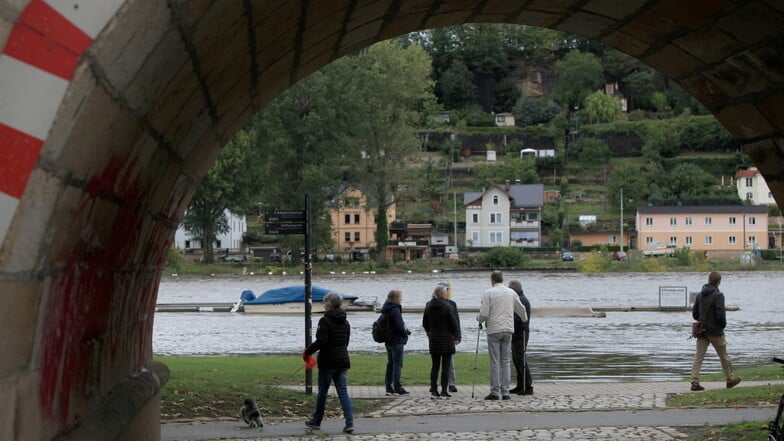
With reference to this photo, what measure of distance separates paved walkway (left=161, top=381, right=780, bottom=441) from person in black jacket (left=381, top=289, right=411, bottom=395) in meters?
0.46

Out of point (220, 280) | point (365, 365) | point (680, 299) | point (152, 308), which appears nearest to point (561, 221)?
point (220, 280)

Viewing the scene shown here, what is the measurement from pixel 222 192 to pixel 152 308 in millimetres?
84872

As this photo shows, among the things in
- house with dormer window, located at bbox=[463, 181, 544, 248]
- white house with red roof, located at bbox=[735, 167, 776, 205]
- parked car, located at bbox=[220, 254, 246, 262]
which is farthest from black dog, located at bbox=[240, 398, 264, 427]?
white house with red roof, located at bbox=[735, 167, 776, 205]

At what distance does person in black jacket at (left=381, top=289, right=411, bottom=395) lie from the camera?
16.6 m

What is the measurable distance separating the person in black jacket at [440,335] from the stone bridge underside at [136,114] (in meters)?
8.04

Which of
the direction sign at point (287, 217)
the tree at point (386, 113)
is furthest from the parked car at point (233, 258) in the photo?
the direction sign at point (287, 217)

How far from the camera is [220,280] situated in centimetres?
9325

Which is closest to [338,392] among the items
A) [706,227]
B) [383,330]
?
[383,330]

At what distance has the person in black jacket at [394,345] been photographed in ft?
54.3

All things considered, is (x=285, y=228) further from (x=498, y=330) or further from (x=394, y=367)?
(x=498, y=330)

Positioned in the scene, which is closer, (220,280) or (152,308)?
(152,308)

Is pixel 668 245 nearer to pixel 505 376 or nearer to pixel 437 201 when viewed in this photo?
pixel 437 201

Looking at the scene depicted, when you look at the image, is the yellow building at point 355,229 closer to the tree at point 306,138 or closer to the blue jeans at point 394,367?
the tree at point 306,138

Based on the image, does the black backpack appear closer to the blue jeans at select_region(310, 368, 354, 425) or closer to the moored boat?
the blue jeans at select_region(310, 368, 354, 425)
